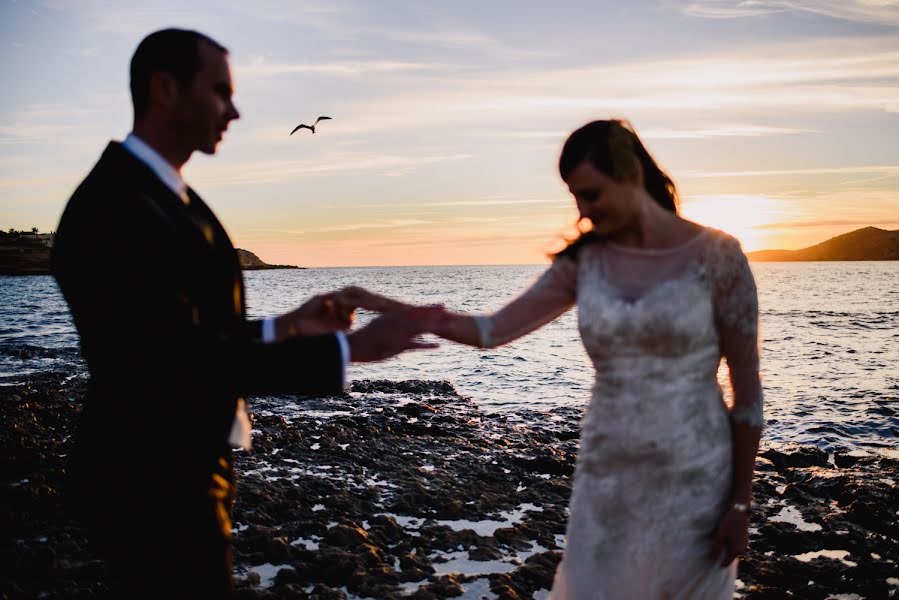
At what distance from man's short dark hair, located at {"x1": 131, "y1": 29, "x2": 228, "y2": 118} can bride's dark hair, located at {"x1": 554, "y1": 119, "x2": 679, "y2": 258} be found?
1.63m

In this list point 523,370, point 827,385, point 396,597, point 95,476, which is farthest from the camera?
point 523,370

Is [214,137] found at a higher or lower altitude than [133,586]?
higher

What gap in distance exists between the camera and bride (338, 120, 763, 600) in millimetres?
3082

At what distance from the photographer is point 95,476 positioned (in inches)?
96.0

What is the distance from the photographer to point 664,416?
3078mm

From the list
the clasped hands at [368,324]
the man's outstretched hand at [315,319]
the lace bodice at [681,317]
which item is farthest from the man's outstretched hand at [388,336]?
the lace bodice at [681,317]

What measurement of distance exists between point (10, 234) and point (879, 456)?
165703 millimetres

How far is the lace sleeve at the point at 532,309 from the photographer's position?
3.51 m

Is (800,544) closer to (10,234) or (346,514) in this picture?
(346,514)

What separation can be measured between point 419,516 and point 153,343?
636cm

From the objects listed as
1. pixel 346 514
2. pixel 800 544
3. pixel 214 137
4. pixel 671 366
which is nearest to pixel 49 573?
pixel 346 514

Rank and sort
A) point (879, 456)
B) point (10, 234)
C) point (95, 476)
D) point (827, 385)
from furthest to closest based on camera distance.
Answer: point (10, 234)
point (827, 385)
point (879, 456)
point (95, 476)

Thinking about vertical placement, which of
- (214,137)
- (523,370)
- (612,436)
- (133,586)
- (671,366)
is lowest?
(523,370)

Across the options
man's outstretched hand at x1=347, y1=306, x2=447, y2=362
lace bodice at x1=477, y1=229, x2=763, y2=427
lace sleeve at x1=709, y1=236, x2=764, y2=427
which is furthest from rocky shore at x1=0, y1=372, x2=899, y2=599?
lace sleeve at x1=709, y1=236, x2=764, y2=427
